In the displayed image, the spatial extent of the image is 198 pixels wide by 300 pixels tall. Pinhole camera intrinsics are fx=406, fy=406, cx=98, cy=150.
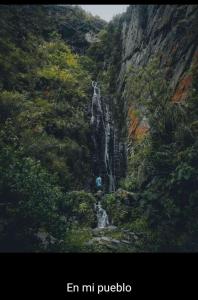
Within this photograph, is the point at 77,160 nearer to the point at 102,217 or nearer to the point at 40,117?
the point at 40,117

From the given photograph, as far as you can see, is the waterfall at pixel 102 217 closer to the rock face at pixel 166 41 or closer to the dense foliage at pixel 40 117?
the dense foliage at pixel 40 117

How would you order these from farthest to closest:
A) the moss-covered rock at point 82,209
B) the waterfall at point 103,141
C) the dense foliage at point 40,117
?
1. the waterfall at point 103,141
2. the moss-covered rock at point 82,209
3. the dense foliage at point 40,117

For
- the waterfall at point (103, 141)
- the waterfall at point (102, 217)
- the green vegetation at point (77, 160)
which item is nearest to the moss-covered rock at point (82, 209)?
the green vegetation at point (77, 160)

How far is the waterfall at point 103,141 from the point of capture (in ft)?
63.1

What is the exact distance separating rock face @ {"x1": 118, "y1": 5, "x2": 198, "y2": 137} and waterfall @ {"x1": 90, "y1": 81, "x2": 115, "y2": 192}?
4.81ft

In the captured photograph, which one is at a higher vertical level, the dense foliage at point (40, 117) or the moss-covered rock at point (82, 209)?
the dense foliage at point (40, 117)

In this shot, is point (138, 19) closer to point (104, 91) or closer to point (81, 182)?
point (104, 91)

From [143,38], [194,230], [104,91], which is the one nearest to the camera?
[194,230]

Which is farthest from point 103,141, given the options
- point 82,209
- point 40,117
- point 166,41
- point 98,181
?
point 82,209

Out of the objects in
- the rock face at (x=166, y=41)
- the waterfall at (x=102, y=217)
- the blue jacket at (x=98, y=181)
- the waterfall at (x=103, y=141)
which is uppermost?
the rock face at (x=166, y=41)

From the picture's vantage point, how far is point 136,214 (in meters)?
14.6

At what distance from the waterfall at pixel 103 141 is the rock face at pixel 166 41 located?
4.81 ft
